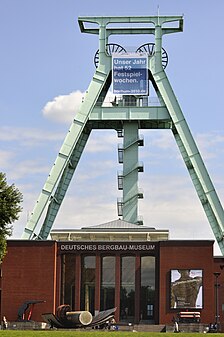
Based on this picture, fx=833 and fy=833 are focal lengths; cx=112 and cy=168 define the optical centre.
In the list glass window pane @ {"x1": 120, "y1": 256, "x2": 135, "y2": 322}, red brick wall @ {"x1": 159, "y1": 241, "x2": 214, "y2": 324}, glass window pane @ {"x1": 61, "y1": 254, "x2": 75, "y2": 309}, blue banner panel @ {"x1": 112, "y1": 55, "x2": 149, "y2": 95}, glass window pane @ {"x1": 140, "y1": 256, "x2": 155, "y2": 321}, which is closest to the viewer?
red brick wall @ {"x1": 159, "y1": 241, "x2": 214, "y2": 324}

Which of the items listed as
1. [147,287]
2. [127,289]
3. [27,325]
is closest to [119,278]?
[127,289]

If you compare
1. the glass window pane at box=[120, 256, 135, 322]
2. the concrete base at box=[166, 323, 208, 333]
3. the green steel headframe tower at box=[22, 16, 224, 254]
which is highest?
the green steel headframe tower at box=[22, 16, 224, 254]

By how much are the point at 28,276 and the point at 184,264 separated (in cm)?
1527

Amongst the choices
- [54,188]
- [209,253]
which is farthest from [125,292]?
[54,188]

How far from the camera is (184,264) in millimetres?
80375

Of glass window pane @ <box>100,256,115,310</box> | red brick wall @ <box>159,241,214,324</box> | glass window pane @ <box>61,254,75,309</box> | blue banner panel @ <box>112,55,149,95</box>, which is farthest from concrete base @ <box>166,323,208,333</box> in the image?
blue banner panel @ <box>112,55,149,95</box>

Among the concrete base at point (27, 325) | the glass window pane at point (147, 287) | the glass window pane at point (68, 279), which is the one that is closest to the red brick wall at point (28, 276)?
the glass window pane at point (68, 279)

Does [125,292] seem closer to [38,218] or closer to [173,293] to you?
[173,293]

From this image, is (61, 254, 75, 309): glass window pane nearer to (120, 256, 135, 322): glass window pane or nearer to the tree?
(120, 256, 135, 322): glass window pane

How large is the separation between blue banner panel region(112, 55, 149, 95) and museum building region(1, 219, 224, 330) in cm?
1790

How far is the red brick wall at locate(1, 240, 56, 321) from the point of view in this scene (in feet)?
266

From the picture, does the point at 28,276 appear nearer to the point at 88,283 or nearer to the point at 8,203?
the point at 88,283

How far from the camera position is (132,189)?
9100cm

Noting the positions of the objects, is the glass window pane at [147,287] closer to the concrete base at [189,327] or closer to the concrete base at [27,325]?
the concrete base at [189,327]
